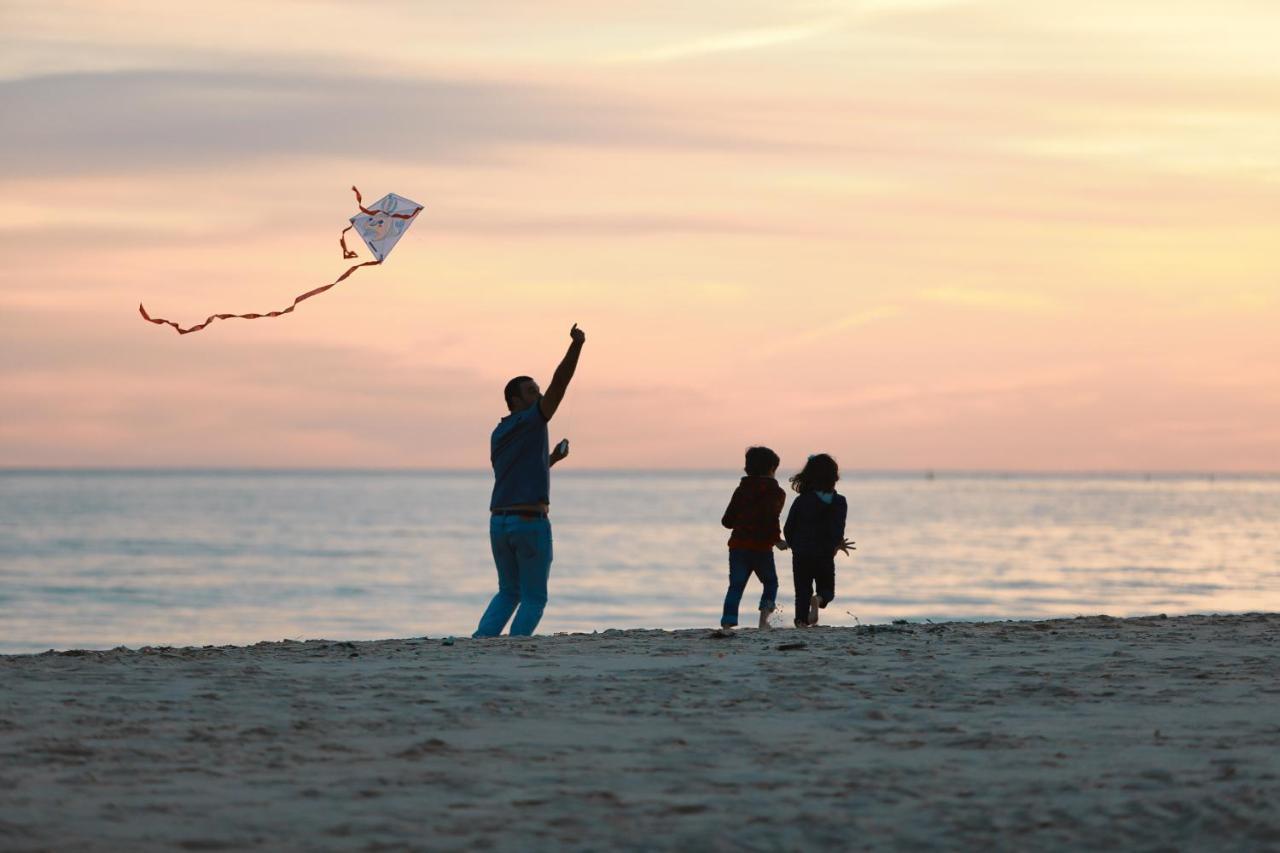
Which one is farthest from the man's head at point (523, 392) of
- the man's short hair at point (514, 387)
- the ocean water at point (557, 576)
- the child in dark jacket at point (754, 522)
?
the ocean water at point (557, 576)

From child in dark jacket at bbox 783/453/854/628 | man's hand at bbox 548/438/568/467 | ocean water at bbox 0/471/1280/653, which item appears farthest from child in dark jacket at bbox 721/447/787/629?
ocean water at bbox 0/471/1280/653

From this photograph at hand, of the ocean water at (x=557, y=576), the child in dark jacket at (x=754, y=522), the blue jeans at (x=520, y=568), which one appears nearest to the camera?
the blue jeans at (x=520, y=568)

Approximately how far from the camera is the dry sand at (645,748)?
5203 millimetres

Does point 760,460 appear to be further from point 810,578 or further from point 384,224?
point 384,224

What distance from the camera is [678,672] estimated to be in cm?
817

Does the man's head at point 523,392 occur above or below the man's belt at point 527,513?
above

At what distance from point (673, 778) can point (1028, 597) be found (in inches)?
1149

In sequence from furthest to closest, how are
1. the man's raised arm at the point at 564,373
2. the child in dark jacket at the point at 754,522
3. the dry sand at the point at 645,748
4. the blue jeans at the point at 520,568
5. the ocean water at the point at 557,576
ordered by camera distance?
1. the ocean water at the point at 557,576
2. the child in dark jacket at the point at 754,522
3. the blue jeans at the point at 520,568
4. the man's raised arm at the point at 564,373
5. the dry sand at the point at 645,748

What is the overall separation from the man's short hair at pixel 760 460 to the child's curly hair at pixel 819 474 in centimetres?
26

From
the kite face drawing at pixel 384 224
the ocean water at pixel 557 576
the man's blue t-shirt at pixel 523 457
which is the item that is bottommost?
the ocean water at pixel 557 576

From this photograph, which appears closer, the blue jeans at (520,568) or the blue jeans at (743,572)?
the blue jeans at (520,568)

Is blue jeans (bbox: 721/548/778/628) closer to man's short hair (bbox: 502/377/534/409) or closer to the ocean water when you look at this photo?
man's short hair (bbox: 502/377/534/409)

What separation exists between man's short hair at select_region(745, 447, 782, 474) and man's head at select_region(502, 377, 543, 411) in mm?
2369

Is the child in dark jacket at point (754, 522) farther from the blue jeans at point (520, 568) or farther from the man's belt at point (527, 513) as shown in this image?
the man's belt at point (527, 513)
